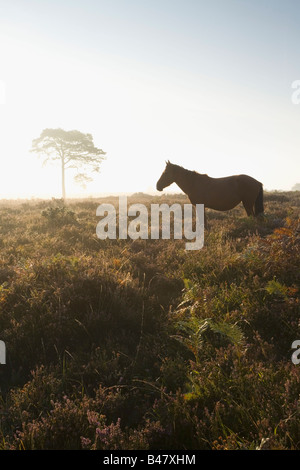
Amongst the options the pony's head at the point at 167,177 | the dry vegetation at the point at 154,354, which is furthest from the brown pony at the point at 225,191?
the dry vegetation at the point at 154,354

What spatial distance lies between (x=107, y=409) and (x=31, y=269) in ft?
11.9

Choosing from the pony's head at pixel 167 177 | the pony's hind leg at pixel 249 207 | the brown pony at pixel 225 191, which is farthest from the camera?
the pony's head at pixel 167 177

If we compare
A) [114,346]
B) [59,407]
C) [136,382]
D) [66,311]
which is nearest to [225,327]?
[136,382]

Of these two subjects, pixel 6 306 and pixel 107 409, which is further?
pixel 6 306

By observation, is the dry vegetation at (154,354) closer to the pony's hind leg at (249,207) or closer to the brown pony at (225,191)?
the brown pony at (225,191)

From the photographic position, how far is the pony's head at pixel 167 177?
11.7 metres

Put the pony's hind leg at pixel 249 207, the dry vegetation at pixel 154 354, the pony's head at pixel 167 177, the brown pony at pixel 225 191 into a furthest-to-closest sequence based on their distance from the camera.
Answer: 1. the pony's head at pixel 167 177
2. the pony's hind leg at pixel 249 207
3. the brown pony at pixel 225 191
4. the dry vegetation at pixel 154 354

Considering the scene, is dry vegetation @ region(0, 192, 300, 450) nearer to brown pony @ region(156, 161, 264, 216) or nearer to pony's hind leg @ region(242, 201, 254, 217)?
brown pony @ region(156, 161, 264, 216)

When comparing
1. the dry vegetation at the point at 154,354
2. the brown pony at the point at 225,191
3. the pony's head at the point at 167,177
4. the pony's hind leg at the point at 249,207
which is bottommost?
the dry vegetation at the point at 154,354

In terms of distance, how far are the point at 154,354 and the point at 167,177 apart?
909 cm

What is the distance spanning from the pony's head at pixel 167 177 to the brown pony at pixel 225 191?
0.57m

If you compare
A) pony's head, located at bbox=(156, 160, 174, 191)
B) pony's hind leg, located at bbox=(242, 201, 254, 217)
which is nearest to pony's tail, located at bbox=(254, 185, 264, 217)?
pony's hind leg, located at bbox=(242, 201, 254, 217)

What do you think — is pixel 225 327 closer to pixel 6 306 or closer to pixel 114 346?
pixel 114 346

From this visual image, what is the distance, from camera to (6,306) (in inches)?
191
